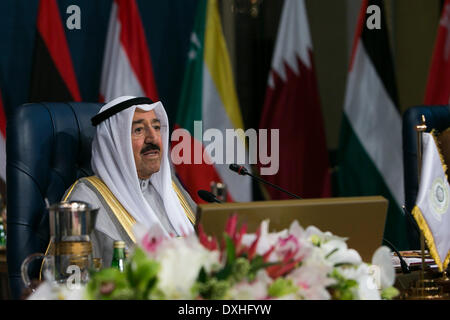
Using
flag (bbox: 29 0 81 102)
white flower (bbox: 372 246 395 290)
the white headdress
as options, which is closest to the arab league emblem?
white flower (bbox: 372 246 395 290)

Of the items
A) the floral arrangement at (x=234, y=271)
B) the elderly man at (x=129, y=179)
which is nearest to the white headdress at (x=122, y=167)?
the elderly man at (x=129, y=179)

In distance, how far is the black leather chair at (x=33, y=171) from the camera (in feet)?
8.94

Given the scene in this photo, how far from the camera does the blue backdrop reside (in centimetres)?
427

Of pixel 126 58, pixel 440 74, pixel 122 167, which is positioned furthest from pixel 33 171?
pixel 440 74

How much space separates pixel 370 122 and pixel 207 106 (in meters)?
1.08

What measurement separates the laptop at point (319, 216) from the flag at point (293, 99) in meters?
3.17

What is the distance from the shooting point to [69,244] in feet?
5.33

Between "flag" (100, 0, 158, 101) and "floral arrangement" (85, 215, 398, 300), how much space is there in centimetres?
307

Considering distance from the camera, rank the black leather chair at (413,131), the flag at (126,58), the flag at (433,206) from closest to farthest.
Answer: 1. the flag at (433,206)
2. the black leather chair at (413,131)
3. the flag at (126,58)

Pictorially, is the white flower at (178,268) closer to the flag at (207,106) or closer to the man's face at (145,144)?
the man's face at (145,144)

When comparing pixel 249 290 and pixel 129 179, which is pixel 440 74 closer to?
pixel 129 179

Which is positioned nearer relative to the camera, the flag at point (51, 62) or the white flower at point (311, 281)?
the white flower at point (311, 281)
